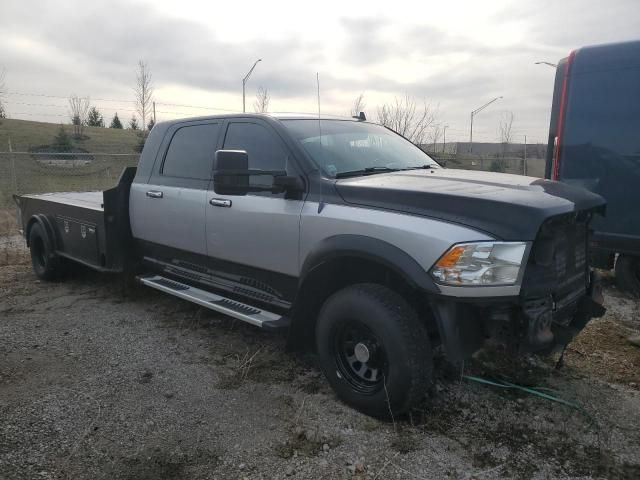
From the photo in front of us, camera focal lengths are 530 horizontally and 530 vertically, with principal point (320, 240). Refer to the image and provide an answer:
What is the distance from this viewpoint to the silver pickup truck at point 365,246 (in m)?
2.79

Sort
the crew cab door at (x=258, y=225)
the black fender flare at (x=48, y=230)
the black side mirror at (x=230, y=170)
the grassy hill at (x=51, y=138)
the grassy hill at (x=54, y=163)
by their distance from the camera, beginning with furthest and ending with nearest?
the grassy hill at (x=51, y=138)
the grassy hill at (x=54, y=163)
the black fender flare at (x=48, y=230)
the crew cab door at (x=258, y=225)
the black side mirror at (x=230, y=170)

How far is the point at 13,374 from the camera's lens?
385 cm

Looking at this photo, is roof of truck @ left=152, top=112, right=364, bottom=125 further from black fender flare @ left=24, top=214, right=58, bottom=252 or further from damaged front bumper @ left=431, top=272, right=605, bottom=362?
black fender flare @ left=24, top=214, right=58, bottom=252

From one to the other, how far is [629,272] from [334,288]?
3769mm

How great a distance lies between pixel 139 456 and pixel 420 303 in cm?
180

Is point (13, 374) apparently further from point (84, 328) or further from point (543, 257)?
point (543, 257)

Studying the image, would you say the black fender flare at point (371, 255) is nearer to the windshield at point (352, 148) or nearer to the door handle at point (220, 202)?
the windshield at point (352, 148)

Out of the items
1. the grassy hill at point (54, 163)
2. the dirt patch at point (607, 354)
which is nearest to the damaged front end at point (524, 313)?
the dirt patch at point (607, 354)

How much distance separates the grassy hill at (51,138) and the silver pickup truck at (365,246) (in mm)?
28239

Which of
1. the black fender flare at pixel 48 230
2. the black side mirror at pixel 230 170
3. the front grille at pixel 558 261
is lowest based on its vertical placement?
the black fender flare at pixel 48 230

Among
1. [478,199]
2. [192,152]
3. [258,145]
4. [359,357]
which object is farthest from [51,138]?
[478,199]

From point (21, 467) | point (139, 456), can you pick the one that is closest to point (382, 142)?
point (139, 456)

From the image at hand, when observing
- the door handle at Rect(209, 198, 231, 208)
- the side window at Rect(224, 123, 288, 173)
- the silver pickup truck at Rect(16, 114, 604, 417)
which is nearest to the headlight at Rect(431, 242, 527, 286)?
the silver pickup truck at Rect(16, 114, 604, 417)

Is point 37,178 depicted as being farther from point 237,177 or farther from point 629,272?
point 629,272
